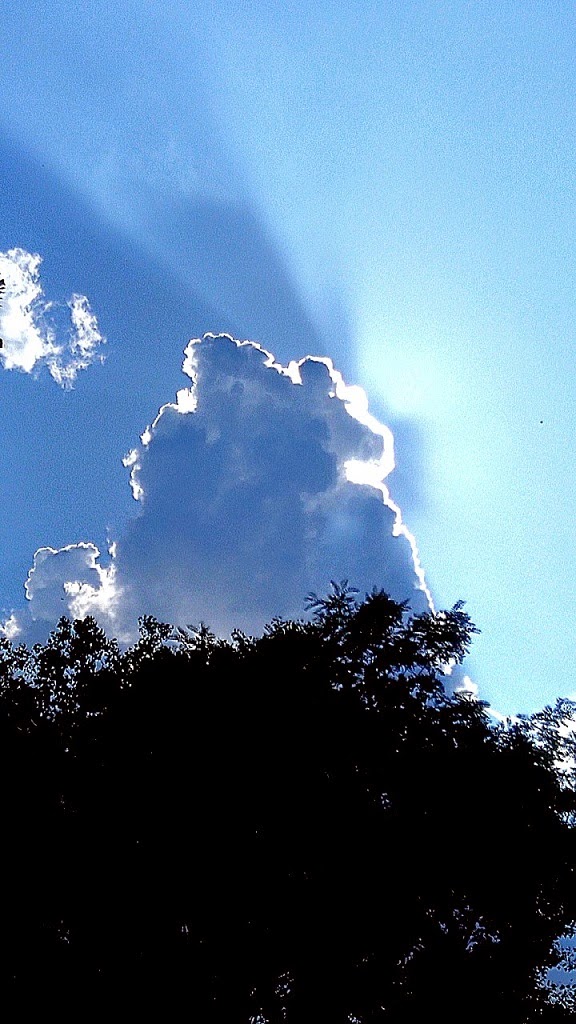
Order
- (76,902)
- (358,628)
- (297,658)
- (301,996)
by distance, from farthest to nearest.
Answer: (358,628) → (297,658) → (301,996) → (76,902)

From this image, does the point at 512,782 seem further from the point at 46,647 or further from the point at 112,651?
the point at 46,647

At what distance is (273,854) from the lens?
2416 centimetres

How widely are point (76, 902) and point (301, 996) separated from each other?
9851mm

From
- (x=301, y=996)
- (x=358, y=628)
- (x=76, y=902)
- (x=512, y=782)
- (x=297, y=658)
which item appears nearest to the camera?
(x=76, y=902)

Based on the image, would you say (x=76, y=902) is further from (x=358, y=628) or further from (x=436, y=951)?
(x=358, y=628)

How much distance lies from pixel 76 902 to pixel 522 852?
18.0 metres

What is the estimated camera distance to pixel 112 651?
30.8 meters

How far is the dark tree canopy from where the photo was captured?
22719 mm

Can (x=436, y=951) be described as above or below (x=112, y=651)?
below

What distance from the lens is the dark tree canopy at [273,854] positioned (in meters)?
22.7

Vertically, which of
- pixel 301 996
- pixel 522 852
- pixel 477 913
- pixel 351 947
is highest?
pixel 522 852

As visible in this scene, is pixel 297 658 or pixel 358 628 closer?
pixel 297 658

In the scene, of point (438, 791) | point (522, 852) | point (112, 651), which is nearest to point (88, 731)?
point (112, 651)

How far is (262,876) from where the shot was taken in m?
24.0
